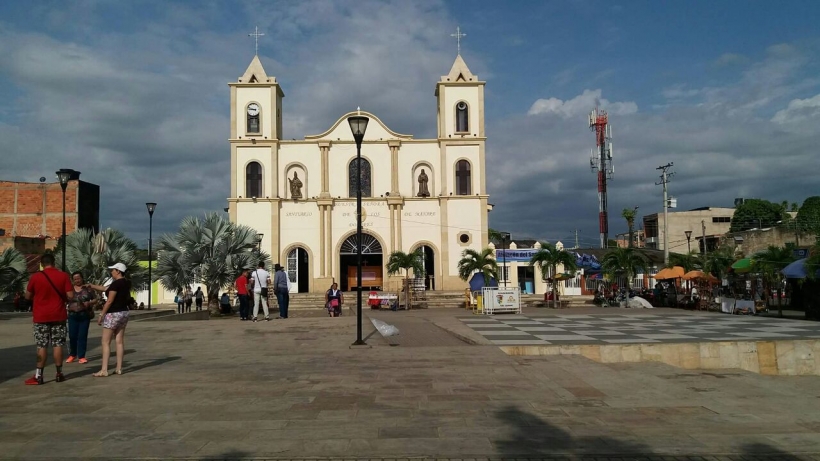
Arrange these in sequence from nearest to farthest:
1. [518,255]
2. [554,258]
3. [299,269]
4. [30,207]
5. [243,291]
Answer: [243,291], [554,258], [299,269], [518,255], [30,207]

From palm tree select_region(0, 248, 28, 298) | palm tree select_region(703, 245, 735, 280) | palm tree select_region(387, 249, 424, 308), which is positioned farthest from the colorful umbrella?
palm tree select_region(0, 248, 28, 298)

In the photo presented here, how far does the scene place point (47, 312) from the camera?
7.76m

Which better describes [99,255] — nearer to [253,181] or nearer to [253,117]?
[253,181]

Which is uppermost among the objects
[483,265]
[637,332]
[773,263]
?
[483,265]

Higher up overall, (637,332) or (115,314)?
(115,314)

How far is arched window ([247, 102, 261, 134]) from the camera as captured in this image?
40125 millimetres

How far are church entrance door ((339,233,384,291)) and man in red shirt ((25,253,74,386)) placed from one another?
31626mm

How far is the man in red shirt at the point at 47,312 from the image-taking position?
7738 mm

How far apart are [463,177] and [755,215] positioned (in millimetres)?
43449

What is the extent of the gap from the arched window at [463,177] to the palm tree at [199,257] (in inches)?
806

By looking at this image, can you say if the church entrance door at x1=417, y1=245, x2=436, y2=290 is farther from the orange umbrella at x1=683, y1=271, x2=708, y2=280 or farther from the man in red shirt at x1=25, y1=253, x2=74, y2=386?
the man in red shirt at x1=25, y1=253, x2=74, y2=386

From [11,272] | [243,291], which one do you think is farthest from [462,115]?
[11,272]

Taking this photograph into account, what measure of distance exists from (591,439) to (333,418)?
2.39m

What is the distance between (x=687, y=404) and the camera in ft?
22.5
